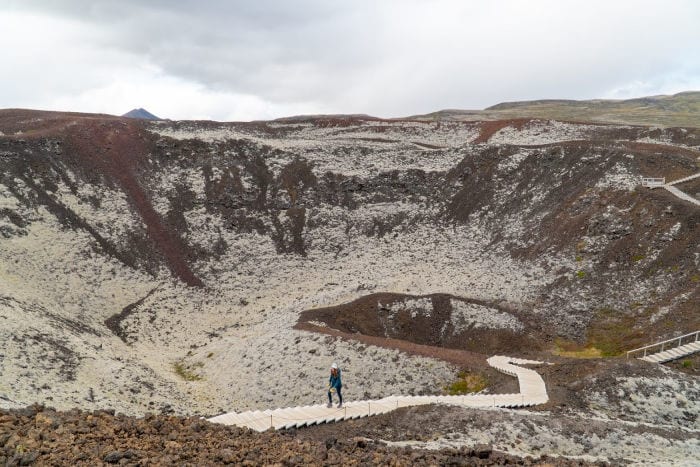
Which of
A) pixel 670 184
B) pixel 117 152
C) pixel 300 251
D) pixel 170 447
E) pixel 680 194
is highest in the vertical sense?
pixel 117 152

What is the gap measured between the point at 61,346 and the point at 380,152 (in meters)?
57.9

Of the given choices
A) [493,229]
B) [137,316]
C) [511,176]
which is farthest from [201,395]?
[511,176]

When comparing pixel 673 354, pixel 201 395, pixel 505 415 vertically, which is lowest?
pixel 201 395

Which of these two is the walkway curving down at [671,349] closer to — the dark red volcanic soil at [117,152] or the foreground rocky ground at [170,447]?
the foreground rocky ground at [170,447]

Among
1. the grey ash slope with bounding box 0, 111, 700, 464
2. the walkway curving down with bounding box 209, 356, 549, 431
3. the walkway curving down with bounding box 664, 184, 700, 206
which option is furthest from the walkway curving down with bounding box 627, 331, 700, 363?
the walkway curving down with bounding box 664, 184, 700, 206

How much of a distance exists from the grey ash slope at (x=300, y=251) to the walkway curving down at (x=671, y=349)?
2.02 metres

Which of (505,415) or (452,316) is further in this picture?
(452,316)

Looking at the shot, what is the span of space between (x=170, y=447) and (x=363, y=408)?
36.7ft

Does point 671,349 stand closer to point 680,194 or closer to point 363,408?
point 363,408

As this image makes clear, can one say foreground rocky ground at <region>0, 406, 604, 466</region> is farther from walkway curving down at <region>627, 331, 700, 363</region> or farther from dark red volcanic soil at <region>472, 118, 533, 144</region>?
dark red volcanic soil at <region>472, 118, 533, 144</region>

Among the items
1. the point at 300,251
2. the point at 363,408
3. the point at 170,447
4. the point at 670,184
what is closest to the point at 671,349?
the point at 363,408

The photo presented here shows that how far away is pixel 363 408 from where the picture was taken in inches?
873

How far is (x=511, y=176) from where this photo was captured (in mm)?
69438

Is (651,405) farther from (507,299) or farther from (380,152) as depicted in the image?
(380,152)
